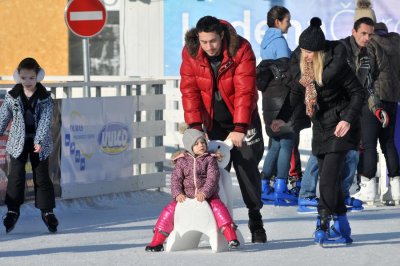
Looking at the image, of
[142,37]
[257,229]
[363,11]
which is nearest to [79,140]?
[363,11]

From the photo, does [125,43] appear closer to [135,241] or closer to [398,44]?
[398,44]

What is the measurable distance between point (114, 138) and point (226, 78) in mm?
4509

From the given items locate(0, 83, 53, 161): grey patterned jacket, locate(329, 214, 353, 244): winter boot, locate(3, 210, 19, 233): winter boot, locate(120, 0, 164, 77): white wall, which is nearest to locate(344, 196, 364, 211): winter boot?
locate(329, 214, 353, 244): winter boot

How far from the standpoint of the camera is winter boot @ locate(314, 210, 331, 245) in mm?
10984

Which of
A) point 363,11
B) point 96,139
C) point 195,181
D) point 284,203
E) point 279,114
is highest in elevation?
point 363,11

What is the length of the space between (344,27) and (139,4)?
418cm

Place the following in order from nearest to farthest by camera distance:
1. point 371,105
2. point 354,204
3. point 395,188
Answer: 1. point 371,105
2. point 354,204
3. point 395,188

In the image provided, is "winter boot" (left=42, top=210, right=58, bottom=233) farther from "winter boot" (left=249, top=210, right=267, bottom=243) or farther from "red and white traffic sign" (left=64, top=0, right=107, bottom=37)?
"red and white traffic sign" (left=64, top=0, right=107, bottom=37)

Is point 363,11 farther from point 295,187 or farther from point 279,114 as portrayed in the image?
point 295,187

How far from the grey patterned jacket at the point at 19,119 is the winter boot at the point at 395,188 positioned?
380 cm

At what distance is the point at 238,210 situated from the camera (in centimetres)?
1411

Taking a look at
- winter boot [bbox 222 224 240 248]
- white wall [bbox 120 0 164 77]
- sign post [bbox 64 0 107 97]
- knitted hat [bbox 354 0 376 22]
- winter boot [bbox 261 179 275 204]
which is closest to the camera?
winter boot [bbox 222 224 240 248]

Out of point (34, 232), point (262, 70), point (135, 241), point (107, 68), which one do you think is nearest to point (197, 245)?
point (135, 241)

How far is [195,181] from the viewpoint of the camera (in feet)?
34.7
